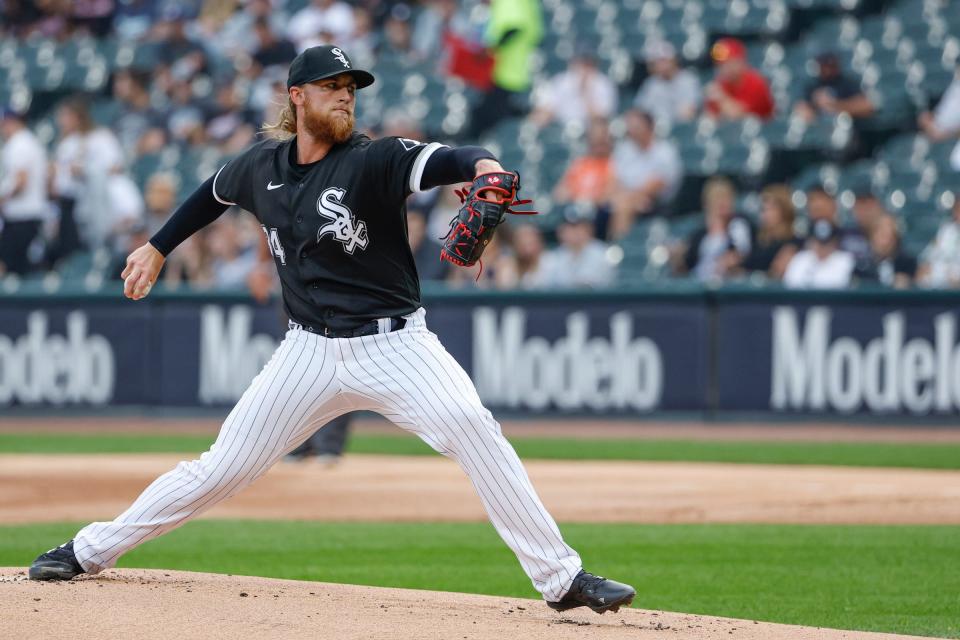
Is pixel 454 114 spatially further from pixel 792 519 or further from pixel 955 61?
pixel 792 519

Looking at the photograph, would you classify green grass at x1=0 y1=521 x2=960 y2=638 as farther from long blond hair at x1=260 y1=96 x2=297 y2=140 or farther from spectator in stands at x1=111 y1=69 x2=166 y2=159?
spectator in stands at x1=111 y1=69 x2=166 y2=159

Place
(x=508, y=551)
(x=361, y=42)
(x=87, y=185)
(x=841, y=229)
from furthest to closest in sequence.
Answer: (x=361, y=42) < (x=87, y=185) < (x=841, y=229) < (x=508, y=551)

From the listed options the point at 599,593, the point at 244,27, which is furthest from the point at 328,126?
the point at 244,27

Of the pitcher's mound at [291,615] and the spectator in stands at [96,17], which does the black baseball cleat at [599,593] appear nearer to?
the pitcher's mound at [291,615]

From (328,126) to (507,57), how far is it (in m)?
11.5

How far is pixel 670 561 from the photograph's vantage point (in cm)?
703

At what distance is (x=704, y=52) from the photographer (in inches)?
632

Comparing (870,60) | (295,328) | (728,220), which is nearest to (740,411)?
(728,220)

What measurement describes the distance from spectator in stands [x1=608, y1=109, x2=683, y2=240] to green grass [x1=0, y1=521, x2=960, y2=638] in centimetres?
630

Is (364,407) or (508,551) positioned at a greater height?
(364,407)

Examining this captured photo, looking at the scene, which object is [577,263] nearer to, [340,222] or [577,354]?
[577,354]

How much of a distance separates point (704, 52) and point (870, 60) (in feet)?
5.72

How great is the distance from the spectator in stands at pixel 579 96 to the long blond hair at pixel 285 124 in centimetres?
1019

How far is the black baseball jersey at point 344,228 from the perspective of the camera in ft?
15.8
